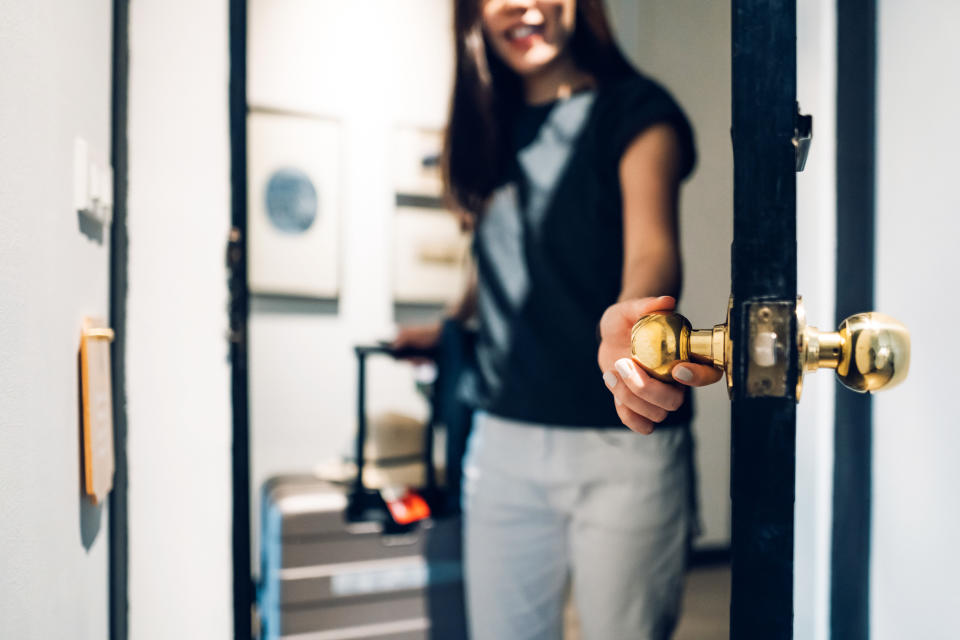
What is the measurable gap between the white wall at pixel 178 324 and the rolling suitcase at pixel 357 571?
62cm

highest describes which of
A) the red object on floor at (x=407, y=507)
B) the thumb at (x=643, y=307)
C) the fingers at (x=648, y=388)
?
the thumb at (x=643, y=307)

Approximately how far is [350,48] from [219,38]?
1.33 m

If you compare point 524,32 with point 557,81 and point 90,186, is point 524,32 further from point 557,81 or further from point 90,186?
point 90,186

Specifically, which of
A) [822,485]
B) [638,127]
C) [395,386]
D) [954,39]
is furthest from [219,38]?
[395,386]

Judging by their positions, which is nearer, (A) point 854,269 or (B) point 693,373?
(B) point 693,373

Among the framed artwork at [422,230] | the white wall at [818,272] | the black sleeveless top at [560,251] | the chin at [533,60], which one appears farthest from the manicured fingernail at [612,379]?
the framed artwork at [422,230]

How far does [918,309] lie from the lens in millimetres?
701

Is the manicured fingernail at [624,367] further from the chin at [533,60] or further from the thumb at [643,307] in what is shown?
the chin at [533,60]

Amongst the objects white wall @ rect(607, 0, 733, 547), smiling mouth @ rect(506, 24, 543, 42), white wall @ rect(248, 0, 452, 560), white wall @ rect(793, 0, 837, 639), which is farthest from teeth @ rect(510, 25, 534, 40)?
white wall @ rect(248, 0, 452, 560)

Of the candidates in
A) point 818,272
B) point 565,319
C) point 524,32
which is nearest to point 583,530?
point 565,319

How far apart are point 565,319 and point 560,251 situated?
0.09m

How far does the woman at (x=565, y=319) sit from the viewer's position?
753 millimetres

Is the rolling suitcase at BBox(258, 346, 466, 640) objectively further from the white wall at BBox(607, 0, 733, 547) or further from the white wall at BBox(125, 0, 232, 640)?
the white wall at BBox(607, 0, 733, 547)

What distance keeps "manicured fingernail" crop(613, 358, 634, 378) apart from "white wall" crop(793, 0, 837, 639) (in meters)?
0.50
